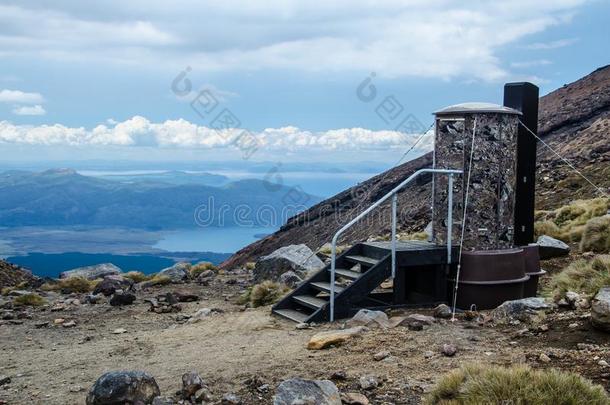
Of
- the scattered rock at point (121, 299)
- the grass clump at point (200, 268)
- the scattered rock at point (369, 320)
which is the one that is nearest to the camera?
the scattered rock at point (369, 320)

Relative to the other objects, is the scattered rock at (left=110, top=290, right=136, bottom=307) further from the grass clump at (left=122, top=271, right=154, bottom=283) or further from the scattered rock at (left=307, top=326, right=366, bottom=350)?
the scattered rock at (left=307, top=326, right=366, bottom=350)

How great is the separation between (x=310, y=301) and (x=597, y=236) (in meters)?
7.89

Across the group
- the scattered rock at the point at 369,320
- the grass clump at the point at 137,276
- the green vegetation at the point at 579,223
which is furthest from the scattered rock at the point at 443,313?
the grass clump at the point at 137,276

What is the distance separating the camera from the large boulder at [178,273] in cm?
1882

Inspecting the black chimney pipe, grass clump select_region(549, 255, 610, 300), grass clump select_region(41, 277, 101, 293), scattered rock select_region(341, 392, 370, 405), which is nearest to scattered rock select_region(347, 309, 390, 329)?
grass clump select_region(549, 255, 610, 300)

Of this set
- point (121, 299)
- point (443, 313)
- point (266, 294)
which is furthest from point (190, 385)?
point (121, 299)

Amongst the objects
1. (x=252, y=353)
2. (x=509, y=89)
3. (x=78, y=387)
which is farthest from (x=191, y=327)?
(x=509, y=89)

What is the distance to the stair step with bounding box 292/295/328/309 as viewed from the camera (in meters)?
11.5

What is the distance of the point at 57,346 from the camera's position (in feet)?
36.1

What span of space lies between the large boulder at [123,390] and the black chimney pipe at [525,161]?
26.0 ft

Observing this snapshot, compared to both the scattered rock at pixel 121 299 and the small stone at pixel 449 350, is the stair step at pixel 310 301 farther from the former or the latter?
the scattered rock at pixel 121 299

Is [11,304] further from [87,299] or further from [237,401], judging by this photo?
Answer: [237,401]

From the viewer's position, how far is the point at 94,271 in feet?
72.5

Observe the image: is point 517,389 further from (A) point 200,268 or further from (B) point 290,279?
(A) point 200,268
